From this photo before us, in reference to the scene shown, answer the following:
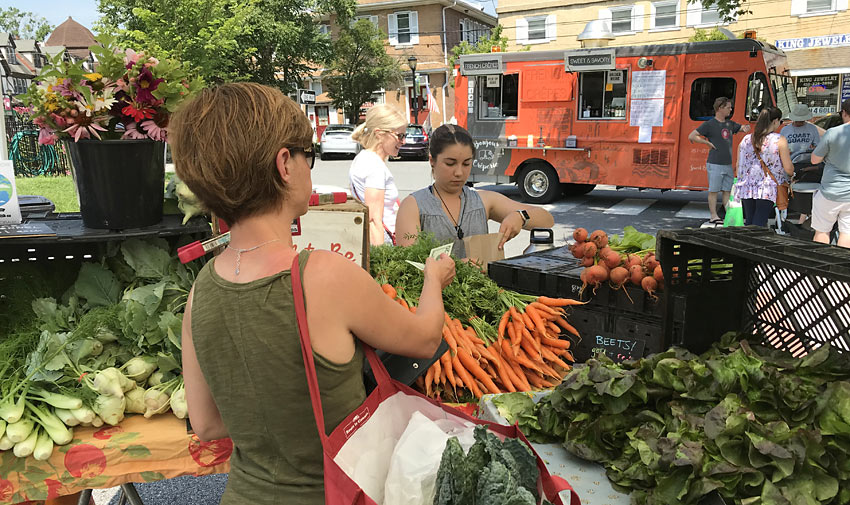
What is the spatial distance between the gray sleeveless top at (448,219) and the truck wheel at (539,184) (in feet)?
31.1

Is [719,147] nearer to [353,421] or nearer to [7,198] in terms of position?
[7,198]

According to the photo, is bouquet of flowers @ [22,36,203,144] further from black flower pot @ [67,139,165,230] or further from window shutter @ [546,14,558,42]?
window shutter @ [546,14,558,42]

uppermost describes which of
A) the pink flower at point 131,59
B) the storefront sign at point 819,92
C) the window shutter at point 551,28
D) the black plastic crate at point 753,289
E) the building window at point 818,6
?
the window shutter at point 551,28

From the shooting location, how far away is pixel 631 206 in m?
12.8

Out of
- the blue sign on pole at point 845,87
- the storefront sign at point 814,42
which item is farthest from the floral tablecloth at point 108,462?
the storefront sign at point 814,42

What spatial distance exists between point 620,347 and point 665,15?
1050 inches

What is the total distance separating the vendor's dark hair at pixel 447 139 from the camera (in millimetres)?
3629

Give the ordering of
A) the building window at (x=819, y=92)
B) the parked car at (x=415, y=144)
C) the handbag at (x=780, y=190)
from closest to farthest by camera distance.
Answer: the handbag at (x=780, y=190) → the building window at (x=819, y=92) → the parked car at (x=415, y=144)

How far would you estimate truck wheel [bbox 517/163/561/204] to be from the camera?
13.0 m

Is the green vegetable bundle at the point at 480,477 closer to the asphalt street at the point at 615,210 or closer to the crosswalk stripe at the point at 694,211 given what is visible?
the asphalt street at the point at 615,210

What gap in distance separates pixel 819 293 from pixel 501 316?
56.0 inches

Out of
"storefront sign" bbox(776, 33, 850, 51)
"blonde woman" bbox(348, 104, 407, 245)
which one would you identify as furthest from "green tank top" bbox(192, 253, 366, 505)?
"storefront sign" bbox(776, 33, 850, 51)

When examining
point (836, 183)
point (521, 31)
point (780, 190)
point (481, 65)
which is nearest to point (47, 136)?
point (836, 183)

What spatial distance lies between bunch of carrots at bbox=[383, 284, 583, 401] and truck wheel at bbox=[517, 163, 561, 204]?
10.4m
